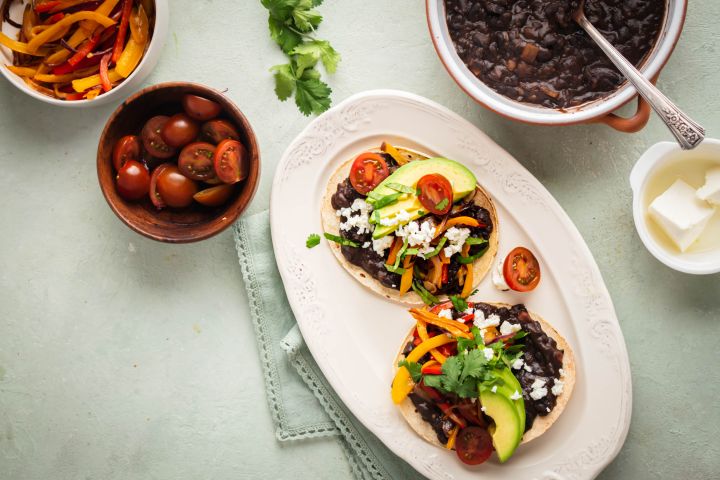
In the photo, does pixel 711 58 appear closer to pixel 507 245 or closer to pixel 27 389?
pixel 507 245

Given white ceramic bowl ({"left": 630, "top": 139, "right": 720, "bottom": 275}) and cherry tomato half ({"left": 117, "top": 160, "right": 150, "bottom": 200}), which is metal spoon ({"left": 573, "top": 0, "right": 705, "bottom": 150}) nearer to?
white ceramic bowl ({"left": 630, "top": 139, "right": 720, "bottom": 275})

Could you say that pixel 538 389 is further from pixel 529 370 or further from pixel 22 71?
pixel 22 71

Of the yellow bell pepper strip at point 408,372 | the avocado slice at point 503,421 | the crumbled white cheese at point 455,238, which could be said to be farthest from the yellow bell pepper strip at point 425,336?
the crumbled white cheese at point 455,238

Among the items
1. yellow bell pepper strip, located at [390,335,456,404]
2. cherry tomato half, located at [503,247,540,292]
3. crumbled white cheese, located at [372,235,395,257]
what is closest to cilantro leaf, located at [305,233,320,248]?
crumbled white cheese, located at [372,235,395,257]

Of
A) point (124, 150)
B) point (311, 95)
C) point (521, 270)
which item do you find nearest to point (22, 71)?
point (124, 150)

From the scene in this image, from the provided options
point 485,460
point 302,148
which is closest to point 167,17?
point 302,148

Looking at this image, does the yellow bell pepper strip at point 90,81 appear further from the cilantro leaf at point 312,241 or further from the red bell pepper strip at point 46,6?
the cilantro leaf at point 312,241

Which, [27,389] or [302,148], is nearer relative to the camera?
[302,148]

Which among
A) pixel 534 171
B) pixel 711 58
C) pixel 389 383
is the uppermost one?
pixel 711 58
